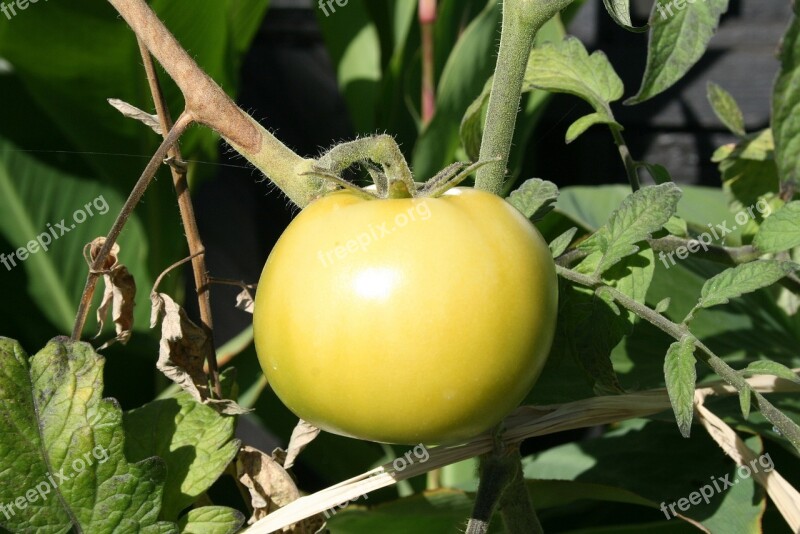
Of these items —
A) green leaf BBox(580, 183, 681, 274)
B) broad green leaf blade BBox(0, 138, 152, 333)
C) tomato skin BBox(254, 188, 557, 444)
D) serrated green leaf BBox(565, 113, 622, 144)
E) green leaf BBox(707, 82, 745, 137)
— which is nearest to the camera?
tomato skin BBox(254, 188, 557, 444)

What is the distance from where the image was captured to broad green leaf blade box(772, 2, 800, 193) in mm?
617

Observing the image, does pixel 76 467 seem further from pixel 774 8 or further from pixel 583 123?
pixel 774 8

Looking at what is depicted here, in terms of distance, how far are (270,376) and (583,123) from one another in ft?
1.06

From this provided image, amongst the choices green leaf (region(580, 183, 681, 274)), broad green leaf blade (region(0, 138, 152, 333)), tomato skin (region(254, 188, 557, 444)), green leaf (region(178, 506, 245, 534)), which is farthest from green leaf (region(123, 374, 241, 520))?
broad green leaf blade (region(0, 138, 152, 333))

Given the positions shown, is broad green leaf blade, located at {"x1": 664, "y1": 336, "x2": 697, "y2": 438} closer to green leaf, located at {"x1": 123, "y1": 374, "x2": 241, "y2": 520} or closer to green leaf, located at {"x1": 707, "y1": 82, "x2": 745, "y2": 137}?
green leaf, located at {"x1": 123, "y1": 374, "x2": 241, "y2": 520}

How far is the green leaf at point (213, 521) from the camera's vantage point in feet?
1.57

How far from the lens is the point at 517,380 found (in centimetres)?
38

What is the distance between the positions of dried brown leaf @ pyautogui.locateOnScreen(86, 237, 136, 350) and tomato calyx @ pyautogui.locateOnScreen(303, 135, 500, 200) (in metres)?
0.16

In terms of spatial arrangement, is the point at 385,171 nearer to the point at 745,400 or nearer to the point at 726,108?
the point at 745,400

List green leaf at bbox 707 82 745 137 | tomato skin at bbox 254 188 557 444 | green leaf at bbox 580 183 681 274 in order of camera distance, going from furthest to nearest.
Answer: green leaf at bbox 707 82 745 137, green leaf at bbox 580 183 681 274, tomato skin at bbox 254 188 557 444

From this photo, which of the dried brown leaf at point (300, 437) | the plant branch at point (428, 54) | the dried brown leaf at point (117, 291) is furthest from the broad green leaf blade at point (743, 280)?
the plant branch at point (428, 54)

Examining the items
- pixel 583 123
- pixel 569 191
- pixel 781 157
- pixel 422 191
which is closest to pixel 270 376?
pixel 422 191

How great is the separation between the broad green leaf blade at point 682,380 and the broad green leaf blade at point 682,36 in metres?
0.17

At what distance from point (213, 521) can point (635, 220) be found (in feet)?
1.00
